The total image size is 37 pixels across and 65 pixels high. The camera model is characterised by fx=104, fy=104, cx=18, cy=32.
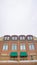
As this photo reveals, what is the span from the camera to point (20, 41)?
19.2 metres

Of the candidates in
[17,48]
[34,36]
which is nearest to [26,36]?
[34,36]

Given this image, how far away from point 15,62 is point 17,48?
34.3 ft

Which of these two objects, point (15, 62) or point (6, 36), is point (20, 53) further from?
point (15, 62)

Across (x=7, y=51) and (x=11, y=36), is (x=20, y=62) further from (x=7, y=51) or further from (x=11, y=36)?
(x=11, y=36)

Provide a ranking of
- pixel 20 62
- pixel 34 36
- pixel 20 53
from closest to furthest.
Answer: pixel 20 62 < pixel 20 53 < pixel 34 36

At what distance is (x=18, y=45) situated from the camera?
18.5m

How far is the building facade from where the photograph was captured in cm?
1748

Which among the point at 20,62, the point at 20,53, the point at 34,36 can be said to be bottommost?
the point at 20,53

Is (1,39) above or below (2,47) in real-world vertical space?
above

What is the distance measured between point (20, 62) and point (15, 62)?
372mm

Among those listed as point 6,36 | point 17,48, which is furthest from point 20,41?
point 6,36

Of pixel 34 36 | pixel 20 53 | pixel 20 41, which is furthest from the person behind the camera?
pixel 34 36

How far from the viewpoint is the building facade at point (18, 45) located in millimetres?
17484

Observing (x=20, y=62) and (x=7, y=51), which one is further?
(x=7, y=51)
